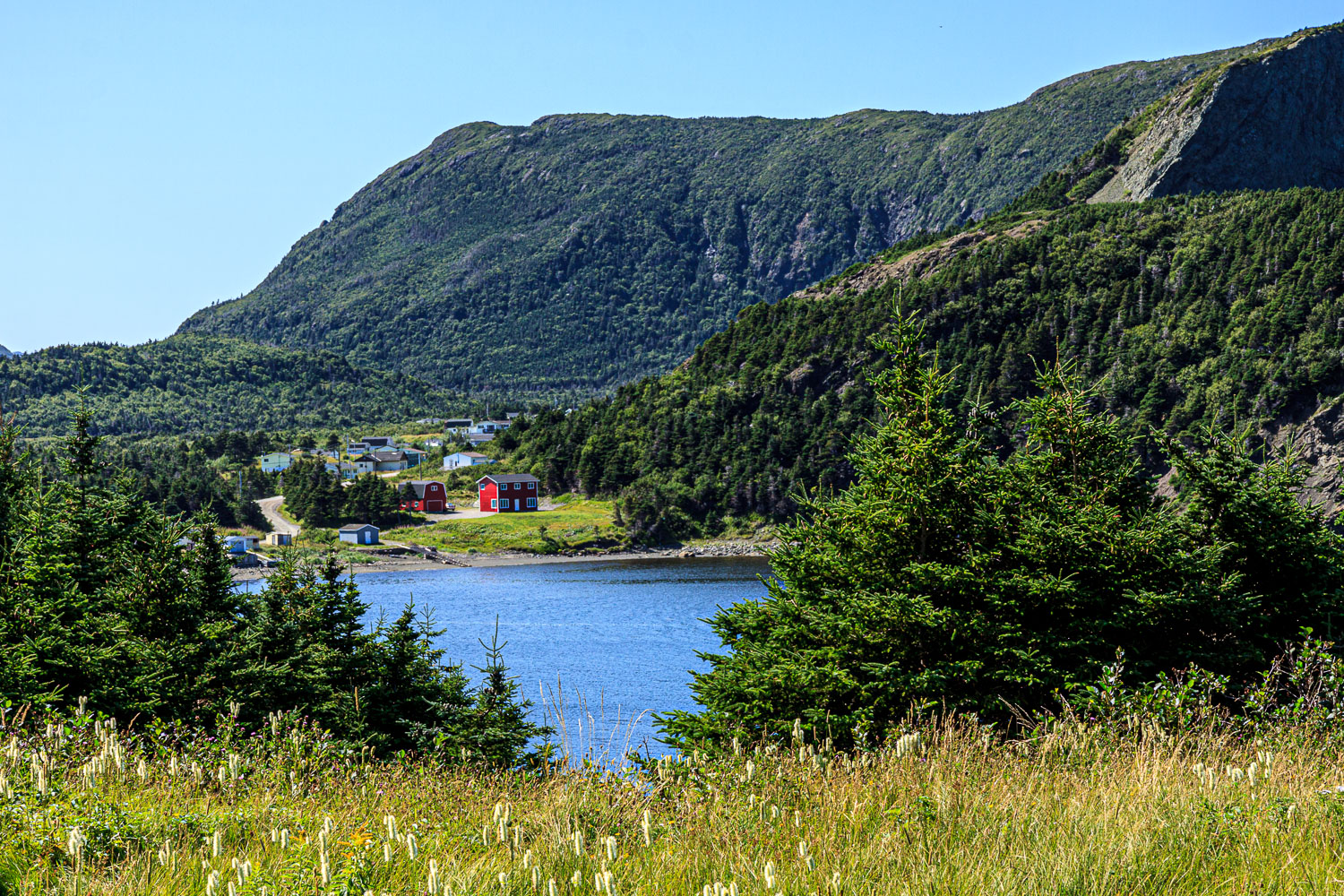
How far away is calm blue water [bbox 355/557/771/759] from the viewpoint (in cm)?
4394

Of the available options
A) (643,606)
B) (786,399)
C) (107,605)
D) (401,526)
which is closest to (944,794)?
(107,605)

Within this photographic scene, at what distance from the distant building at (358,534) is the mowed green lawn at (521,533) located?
242 cm

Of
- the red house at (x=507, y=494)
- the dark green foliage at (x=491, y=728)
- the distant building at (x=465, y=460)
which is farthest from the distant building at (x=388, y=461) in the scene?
the dark green foliage at (x=491, y=728)

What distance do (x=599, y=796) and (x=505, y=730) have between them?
1061cm

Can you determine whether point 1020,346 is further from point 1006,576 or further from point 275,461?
point 1006,576

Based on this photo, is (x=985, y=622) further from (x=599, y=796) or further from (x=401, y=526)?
(x=401, y=526)

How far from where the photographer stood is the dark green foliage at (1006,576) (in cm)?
1221

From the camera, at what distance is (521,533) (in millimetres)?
122250

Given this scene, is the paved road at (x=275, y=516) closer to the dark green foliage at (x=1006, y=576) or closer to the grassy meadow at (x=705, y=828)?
the dark green foliage at (x=1006, y=576)

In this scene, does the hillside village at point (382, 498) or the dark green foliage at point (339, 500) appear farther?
the dark green foliage at point (339, 500)

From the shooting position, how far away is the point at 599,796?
20.4ft

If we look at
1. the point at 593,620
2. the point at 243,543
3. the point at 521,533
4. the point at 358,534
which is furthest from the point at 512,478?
the point at 593,620

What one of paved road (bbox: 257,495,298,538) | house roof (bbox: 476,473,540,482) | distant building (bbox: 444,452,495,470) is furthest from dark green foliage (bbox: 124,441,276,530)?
house roof (bbox: 476,473,540,482)

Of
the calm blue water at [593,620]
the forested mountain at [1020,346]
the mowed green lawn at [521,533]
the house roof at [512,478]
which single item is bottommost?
the calm blue water at [593,620]
